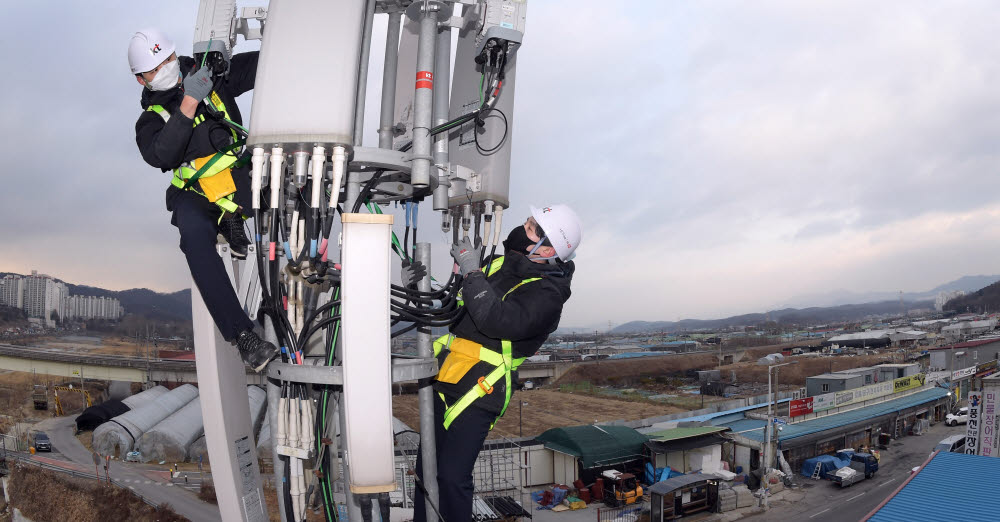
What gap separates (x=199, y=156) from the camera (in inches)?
199

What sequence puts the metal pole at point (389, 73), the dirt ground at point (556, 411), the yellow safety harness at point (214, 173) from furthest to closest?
the dirt ground at point (556, 411), the metal pole at point (389, 73), the yellow safety harness at point (214, 173)

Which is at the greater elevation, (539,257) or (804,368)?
(539,257)

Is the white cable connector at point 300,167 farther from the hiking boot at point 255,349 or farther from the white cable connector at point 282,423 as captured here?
the white cable connector at point 282,423

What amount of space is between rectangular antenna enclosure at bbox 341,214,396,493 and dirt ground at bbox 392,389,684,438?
160ft

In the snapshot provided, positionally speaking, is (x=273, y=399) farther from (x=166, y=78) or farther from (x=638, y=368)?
(x=638, y=368)

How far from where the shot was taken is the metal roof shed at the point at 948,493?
14.8 metres

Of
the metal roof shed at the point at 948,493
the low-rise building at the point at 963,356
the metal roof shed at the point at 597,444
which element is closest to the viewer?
the metal roof shed at the point at 948,493

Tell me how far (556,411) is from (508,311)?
214 feet

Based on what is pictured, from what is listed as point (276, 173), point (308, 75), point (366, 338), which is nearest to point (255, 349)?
point (366, 338)

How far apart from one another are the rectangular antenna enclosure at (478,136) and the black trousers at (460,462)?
2.36 m

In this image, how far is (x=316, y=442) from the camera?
5328mm

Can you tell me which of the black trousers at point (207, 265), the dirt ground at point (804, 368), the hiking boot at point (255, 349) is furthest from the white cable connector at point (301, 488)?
the dirt ground at point (804, 368)

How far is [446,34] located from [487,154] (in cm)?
133

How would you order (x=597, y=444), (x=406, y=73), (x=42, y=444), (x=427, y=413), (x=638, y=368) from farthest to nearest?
(x=638, y=368)
(x=42, y=444)
(x=597, y=444)
(x=406, y=73)
(x=427, y=413)
